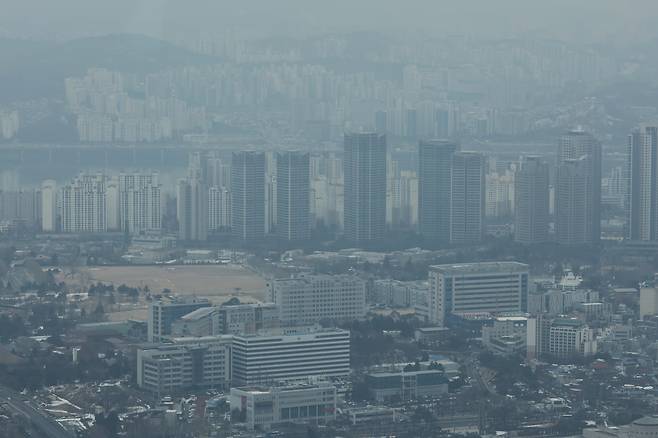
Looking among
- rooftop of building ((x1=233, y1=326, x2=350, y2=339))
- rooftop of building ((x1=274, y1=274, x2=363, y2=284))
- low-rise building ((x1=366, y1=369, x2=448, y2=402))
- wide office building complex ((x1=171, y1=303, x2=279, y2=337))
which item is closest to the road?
rooftop of building ((x1=233, y1=326, x2=350, y2=339))

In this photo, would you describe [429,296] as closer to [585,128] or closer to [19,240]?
[19,240]

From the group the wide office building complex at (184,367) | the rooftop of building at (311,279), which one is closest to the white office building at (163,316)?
the rooftop of building at (311,279)

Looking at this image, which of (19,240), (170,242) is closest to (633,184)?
(170,242)

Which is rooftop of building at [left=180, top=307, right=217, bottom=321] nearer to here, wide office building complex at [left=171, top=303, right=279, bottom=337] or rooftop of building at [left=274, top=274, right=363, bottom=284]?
wide office building complex at [left=171, top=303, right=279, bottom=337]

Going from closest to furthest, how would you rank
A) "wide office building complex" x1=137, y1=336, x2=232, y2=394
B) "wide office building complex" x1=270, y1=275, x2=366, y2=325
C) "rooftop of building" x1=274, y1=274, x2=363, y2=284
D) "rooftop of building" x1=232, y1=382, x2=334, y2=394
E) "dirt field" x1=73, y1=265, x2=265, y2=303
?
1. "rooftop of building" x1=232, y1=382, x2=334, y2=394
2. "wide office building complex" x1=137, y1=336, x2=232, y2=394
3. "wide office building complex" x1=270, y1=275, x2=366, y2=325
4. "rooftop of building" x1=274, y1=274, x2=363, y2=284
5. "dirt field" x1=73, y1=265, x2=265, y2=303

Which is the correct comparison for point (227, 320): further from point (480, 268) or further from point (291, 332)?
point (480, 268)

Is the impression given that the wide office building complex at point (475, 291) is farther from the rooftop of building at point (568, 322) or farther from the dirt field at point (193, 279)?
the dirt field at point (193, 279)
